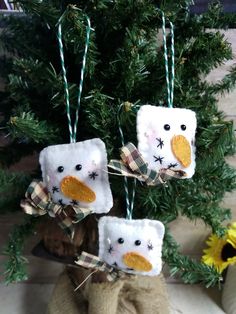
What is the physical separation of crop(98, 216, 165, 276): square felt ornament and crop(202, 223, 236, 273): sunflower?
0.22 m

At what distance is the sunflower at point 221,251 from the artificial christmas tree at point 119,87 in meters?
0.11

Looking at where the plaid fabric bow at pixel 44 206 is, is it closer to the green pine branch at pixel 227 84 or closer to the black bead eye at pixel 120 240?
the black bead eye at pixel 120 240

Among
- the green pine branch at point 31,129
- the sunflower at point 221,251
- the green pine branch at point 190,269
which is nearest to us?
the green pine branch at point 31,129

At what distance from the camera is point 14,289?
715mm

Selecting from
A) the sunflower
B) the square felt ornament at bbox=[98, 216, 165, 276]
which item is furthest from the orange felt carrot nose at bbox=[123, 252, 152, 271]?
the sunflower

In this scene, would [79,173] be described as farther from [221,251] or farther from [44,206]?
[221,251]

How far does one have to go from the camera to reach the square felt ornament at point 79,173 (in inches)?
16.4

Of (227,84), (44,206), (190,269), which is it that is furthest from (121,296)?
(227,84)

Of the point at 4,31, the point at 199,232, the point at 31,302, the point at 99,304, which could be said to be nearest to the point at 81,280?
the point at 99,304

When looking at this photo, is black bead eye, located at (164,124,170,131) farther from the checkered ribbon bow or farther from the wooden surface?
the wooden surface

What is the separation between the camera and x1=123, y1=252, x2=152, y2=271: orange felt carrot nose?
0.45 metres

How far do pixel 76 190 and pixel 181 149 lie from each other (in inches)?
5.1

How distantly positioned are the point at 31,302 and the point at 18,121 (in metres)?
0.43

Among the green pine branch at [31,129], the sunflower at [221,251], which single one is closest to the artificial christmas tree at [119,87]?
the green pine branch at [31,129]
